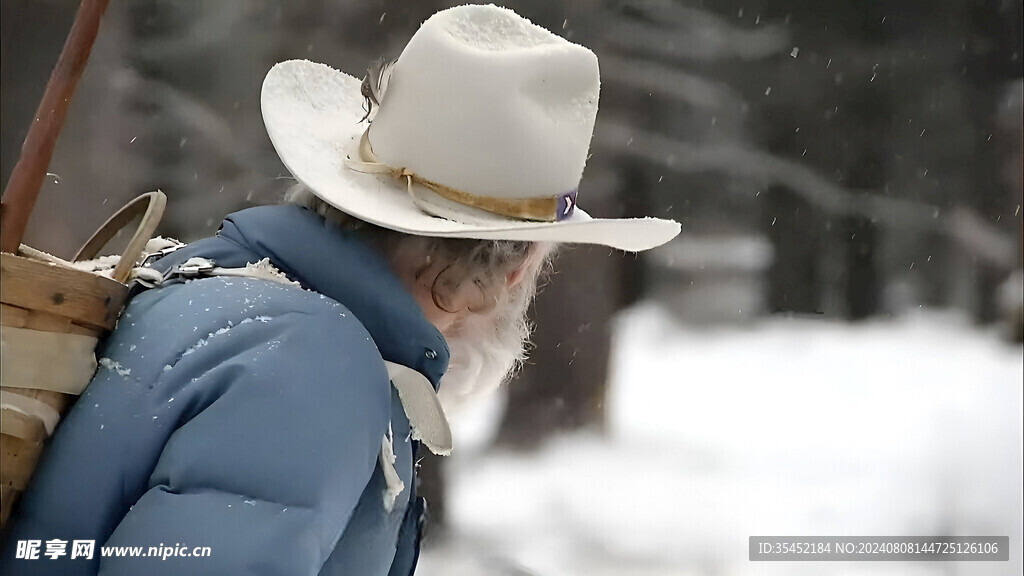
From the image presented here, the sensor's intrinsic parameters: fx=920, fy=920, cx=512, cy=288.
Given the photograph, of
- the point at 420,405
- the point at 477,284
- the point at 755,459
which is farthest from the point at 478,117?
the point at 755,459

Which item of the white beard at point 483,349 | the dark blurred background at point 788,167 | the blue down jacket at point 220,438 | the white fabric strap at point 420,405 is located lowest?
the dark blurred background at point 788,167

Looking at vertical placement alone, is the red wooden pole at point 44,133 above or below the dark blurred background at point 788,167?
above

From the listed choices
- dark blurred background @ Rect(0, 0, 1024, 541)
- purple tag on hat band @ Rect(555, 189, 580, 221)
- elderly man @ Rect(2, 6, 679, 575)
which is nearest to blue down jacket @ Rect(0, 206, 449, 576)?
elderly man @ Rect(2, 6, 679, 575)

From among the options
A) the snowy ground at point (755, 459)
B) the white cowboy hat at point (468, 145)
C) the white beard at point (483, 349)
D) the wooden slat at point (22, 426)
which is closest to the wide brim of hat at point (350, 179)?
the white cowboy hat at point (468, 145)

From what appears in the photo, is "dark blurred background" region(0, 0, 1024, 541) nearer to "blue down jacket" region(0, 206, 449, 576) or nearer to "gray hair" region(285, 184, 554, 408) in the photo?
"gray hair" region(285, 184, 554, 408)

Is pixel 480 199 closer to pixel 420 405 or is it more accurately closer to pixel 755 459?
pixel 420 405

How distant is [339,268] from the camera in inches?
24.6

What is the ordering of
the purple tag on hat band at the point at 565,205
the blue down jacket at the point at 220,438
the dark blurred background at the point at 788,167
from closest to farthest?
the blue down jacket at the point at 220,438
the purple tag on hat band at the point at 565,205
the dark blurred background at the point at 788,167

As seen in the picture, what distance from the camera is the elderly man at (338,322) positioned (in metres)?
0.49

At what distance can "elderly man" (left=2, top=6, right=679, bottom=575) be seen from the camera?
0.49 m

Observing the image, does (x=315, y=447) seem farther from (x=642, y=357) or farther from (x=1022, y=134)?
(x=1022, y=134)

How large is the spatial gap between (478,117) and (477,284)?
129mm

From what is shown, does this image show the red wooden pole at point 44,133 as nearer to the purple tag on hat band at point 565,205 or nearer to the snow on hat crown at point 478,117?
the snow on hat crown at point 478,117

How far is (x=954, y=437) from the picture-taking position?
103 inches
